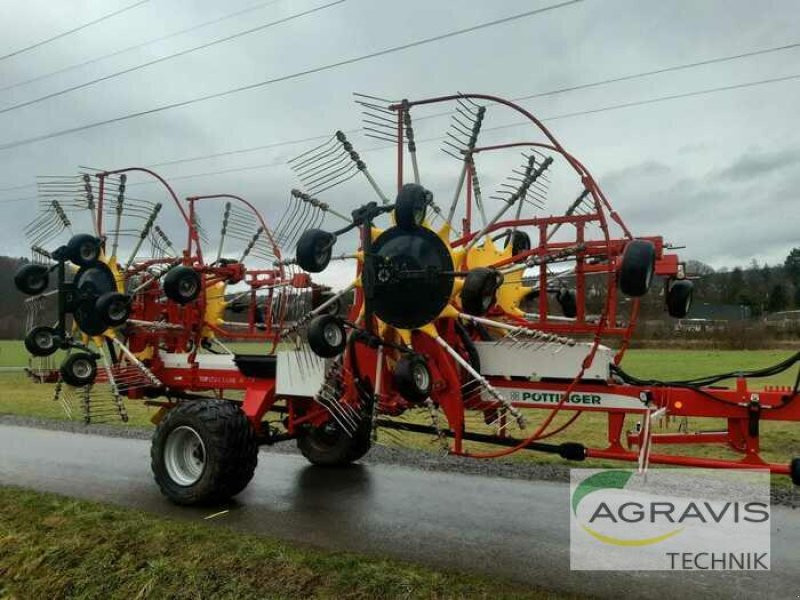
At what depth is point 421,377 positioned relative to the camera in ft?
18.7

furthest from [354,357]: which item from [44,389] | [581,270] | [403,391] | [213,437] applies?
[44,389]

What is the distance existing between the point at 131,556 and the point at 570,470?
5197 mm

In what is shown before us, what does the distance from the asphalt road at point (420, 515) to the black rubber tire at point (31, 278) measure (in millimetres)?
2250

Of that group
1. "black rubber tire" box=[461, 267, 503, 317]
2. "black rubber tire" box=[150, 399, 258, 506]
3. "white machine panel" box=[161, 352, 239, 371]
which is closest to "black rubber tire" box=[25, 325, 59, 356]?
"white machine panel" box=[161, 352, 239, 371]

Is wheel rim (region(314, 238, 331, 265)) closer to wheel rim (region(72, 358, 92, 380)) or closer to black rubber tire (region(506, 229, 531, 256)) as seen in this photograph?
black rubber tire (region(506, 229, 531, 256))

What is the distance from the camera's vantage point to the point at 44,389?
21969mm

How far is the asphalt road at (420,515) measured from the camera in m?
5.25

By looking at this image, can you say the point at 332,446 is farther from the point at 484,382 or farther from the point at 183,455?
the point at 484,382

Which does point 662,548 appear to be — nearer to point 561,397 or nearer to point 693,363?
point 561,397

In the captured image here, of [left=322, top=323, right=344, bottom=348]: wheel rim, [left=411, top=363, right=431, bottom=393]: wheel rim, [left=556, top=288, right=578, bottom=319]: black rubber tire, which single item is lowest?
[left=411, top=363, right=431, bottom=393]: wheel rim

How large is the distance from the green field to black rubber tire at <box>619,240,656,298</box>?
1.69 metres

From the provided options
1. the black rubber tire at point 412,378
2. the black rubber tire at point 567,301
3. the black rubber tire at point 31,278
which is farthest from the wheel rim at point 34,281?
the black rubber tire at point 567,301

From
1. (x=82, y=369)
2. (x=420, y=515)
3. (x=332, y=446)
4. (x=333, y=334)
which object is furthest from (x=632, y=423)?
(x=82, y=369)

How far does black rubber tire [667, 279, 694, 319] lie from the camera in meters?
6.22
